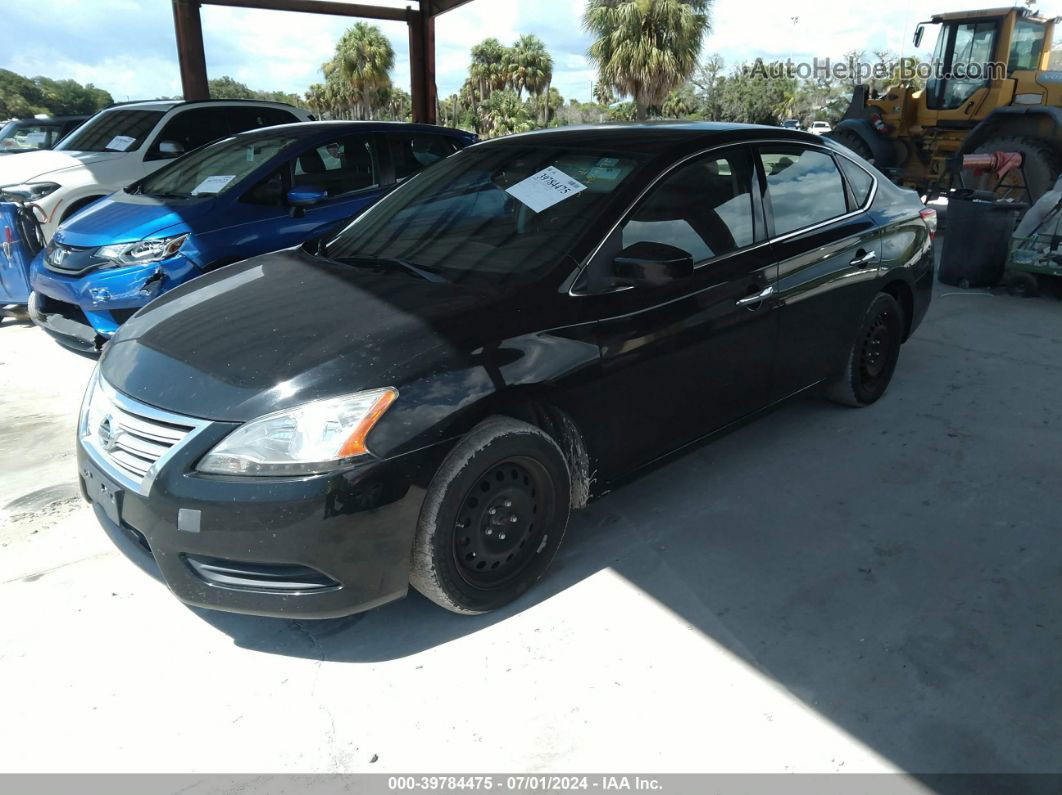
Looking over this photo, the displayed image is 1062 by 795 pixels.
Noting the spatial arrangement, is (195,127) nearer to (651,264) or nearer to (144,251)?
(144,251)

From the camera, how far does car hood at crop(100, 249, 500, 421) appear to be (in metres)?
2.35

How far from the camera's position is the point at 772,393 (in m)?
3.65

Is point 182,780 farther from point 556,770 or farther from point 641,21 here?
point 641,21

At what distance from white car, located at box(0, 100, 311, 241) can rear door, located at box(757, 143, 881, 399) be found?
5967mm

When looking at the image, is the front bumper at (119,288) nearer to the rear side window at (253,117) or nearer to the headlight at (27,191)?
the headlight at (27,191)

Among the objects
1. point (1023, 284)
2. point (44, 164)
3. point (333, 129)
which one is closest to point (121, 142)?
point (44, 164)

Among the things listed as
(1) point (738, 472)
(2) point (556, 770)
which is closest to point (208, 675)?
(2) point (556, 770)

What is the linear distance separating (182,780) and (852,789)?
1798 millimetres

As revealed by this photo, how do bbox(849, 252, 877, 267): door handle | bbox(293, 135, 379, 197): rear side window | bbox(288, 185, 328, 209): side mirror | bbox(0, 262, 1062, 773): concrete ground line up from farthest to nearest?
bbox(293, 135, 379, 197): rear side window
bbox(288, 185, 328, 209): side mirror
bbox(849, 252, 877, 267): door handle
bbox(0, 262, 1062, 773): concrete ground

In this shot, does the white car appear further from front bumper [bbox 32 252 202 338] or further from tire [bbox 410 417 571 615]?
tire [bbox 410 417 571 615]

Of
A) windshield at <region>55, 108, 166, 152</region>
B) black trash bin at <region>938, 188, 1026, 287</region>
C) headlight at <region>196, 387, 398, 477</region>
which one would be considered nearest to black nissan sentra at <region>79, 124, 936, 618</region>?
headlight at <region>196, 387, 398, 477</region>

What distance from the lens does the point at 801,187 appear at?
12.3 ft

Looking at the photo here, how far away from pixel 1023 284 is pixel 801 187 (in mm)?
4472

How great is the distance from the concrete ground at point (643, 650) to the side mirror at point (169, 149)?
16.4 feet
